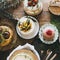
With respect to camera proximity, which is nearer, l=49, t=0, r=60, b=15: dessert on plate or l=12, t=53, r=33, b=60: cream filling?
l=12, t=53, r=33, b=60: cream filling

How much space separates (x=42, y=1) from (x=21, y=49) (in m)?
0.32

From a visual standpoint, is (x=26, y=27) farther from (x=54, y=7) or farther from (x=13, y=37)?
(x=54, y=7)

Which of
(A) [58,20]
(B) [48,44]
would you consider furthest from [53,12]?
(B) [48,44]

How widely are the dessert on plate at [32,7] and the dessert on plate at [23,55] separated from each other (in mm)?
232

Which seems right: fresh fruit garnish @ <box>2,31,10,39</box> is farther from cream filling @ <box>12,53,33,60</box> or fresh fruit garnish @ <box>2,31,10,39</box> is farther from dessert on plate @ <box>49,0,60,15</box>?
dessert on plate @ <box>49,0,60,15</box>

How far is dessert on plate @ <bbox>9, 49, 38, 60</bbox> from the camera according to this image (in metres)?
1.49

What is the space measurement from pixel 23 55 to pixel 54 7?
1.10ft

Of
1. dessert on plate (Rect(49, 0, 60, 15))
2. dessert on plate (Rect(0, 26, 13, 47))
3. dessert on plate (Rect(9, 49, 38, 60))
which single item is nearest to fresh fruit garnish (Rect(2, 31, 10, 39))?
dessert on plate (Rect(0, 26, 13, 47))

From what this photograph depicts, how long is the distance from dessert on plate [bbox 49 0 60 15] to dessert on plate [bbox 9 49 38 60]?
0.89 feet

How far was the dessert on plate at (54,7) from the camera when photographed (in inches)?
63.5

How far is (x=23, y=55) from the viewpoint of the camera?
4.90 feet

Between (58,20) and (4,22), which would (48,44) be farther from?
(4,22)

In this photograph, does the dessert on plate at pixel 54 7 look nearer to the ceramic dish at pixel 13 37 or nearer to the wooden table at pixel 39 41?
the wooden table at pixel 39 41

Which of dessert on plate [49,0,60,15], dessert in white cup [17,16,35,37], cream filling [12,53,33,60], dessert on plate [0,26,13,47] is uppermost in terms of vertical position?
dessert on plate [49,0,60,15]
